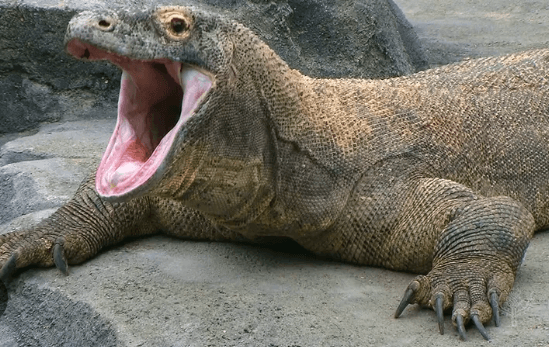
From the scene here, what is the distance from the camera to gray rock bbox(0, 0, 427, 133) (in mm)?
9055

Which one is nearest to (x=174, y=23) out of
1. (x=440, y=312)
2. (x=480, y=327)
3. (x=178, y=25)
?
(x=178, y=25)

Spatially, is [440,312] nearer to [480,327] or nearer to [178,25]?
[480,327]

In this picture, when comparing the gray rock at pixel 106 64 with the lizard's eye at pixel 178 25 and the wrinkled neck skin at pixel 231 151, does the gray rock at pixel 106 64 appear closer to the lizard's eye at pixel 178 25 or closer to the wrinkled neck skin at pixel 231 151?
the wrinkled neck skin at pixel 231 151

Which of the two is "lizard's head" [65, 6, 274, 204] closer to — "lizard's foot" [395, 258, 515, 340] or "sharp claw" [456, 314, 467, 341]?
"lizard's foot" [395, 258, 515, 340]

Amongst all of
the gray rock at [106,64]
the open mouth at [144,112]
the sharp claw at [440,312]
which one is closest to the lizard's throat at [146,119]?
the open mouth at [144,112]

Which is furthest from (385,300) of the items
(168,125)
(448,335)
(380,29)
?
(380,29)

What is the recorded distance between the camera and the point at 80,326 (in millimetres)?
4730

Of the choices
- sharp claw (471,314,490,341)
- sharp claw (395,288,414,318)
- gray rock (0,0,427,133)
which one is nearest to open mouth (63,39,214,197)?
sharp claw (395,288,414,318)

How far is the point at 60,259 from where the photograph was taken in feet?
17.5

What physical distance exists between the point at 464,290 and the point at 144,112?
5.31ft

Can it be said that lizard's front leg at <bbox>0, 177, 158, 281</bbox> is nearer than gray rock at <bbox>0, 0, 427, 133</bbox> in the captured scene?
Yes

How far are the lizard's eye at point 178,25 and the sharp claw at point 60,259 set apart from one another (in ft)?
5.09

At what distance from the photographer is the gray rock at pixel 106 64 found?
905cm

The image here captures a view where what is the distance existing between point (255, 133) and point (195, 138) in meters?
0.41
